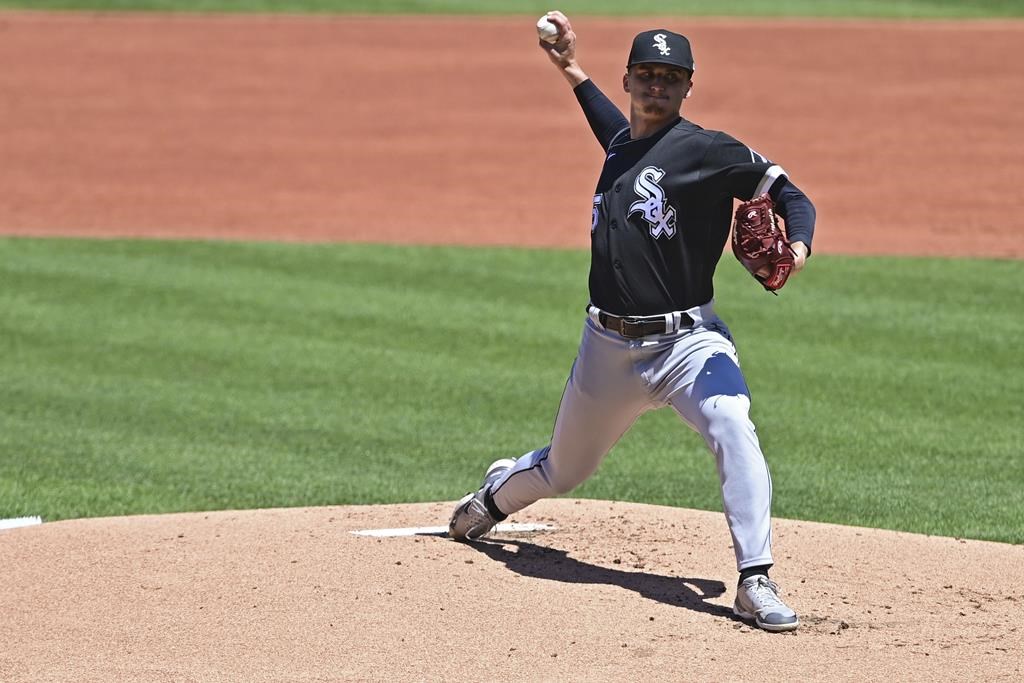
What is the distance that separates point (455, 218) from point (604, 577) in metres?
8.85

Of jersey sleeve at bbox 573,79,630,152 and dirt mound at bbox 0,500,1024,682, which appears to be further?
jersey sleeve at bbox 573,79,630,152

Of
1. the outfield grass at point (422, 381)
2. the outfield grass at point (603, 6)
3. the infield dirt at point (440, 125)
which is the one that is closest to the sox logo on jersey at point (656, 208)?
the outfield grass at point (422, 381)

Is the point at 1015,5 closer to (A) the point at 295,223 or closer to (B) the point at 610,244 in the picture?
(A) the point at 295,223

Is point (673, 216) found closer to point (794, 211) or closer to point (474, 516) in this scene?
point (794, 211)

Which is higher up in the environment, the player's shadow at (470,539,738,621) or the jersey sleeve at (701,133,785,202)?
the jersey sleeve at (701,133,785,202)

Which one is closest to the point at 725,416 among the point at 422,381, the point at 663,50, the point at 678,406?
the point at 678,406

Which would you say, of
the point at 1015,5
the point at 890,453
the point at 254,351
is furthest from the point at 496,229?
the point at 1015,5

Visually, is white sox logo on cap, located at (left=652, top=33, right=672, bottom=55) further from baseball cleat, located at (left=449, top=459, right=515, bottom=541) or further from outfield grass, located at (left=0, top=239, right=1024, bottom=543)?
outfield grass, located at (left=0, top=239, right=1024, bottom=543)

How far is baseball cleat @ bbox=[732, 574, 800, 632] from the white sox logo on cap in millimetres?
1697

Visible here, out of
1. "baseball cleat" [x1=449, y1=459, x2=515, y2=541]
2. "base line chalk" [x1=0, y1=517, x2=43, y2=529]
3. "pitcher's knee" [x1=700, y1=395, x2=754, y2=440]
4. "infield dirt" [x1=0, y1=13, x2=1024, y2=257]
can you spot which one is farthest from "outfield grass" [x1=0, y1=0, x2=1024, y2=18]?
"pitcher's knee" [x1=700, y1=395, x2=754, y2=440]

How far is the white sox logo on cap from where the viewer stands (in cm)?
522

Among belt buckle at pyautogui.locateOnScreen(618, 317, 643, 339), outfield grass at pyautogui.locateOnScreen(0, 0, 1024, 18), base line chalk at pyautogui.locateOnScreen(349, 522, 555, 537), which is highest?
outfield grass at pyautogui.locateOnScreen(0, 0, 1024, 18)

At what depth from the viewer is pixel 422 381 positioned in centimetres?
925

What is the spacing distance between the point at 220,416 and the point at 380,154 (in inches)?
354
